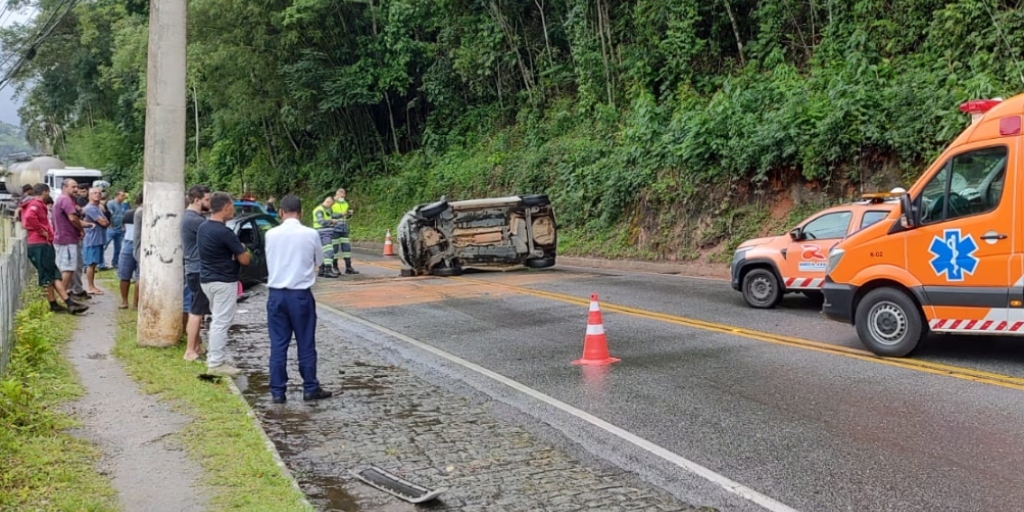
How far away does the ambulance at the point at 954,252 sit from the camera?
7918mm

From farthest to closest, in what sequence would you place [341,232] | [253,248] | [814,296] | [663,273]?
1. [341,232]
2. [663,273]
3. [253,248]
4. [814,296]

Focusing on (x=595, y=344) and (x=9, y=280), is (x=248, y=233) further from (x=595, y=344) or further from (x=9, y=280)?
(x=595, y=344)

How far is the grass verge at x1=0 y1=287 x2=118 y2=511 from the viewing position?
500cm

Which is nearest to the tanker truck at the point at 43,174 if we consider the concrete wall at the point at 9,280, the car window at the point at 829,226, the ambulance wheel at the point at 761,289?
the concrete wall at the point at 9,280

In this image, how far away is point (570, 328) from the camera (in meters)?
11.1

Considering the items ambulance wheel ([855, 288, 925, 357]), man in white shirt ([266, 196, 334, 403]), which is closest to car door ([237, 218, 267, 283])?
man in white shirt ([266, 196, 334, 403])

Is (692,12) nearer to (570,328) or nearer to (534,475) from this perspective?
(570,328)

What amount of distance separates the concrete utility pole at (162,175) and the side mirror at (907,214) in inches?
313

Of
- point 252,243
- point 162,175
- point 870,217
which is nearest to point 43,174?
point 252,243

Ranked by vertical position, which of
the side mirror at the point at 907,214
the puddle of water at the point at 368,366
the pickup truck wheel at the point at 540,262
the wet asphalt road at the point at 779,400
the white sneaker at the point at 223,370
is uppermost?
the side mirror at the point at 907,214

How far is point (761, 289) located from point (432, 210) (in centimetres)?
748

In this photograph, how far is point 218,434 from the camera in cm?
642

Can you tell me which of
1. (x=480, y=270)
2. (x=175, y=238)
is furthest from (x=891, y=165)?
(x=175, y=238)

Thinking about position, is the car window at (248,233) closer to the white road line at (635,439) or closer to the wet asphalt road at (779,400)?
the wet asphalt road at (779,400)
